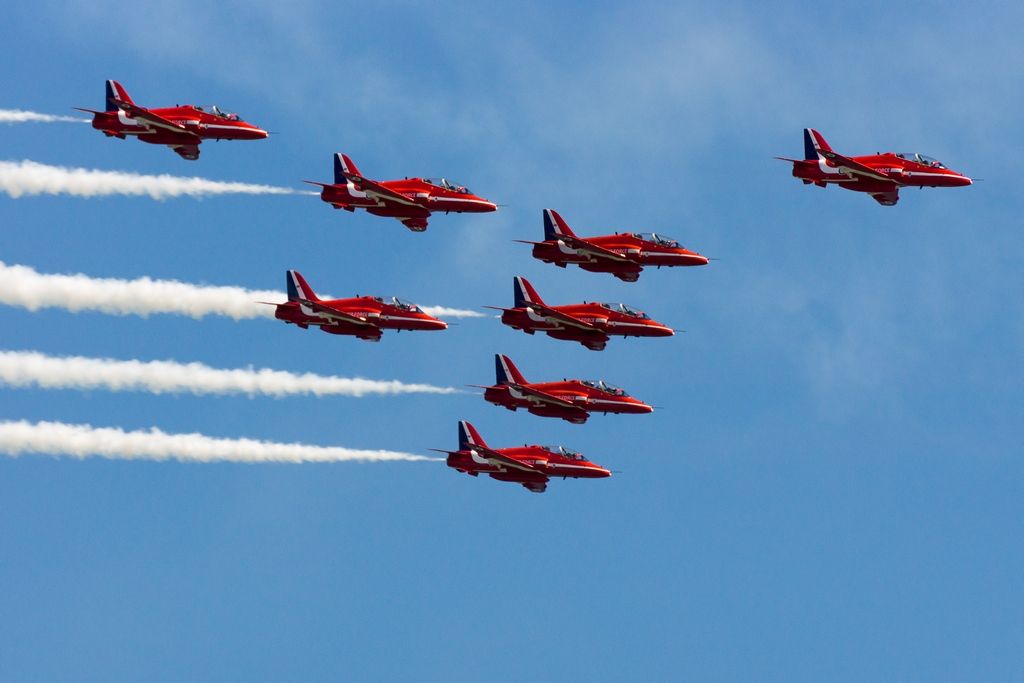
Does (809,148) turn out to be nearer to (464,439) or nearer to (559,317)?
(559,317)

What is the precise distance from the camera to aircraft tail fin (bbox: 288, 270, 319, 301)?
140250 mm

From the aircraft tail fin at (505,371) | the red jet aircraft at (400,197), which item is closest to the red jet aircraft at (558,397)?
the aircraft tail fin at (505,371)

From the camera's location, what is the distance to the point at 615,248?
151625 mm

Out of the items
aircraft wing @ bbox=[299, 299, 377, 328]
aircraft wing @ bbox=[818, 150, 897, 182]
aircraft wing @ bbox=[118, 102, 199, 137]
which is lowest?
aircraft wing @ bbox=[299, 299, 377, 328]

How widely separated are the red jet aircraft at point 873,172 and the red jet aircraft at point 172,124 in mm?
40634

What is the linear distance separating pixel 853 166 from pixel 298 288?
4262 cm

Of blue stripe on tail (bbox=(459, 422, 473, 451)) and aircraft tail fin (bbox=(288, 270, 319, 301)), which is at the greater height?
aircraft tail fin (bbox=(288, 270, 319, 301))

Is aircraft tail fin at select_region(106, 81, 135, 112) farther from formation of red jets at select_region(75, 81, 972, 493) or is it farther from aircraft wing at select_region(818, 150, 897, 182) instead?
aircraft wing at select_region(818, 150, 897, 182)

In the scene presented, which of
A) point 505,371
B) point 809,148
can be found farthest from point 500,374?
point 809,148

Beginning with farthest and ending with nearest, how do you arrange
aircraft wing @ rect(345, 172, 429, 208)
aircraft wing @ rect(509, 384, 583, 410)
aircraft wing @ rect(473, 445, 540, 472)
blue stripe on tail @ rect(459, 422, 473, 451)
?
blue stripe on tail @ rect(459, 422, 473, 451) < aircraft wing @ rect(473, 445, 540, 472) < aircraft wing @ rect(509, 384, 583, 410) < aircraft wing @ rect(345, 172, 429, 208)

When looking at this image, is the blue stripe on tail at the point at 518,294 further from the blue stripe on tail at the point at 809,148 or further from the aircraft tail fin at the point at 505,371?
the blue stripe on tail at the point at 809,148

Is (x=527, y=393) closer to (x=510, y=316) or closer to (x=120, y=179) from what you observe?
(x=510, y=316)

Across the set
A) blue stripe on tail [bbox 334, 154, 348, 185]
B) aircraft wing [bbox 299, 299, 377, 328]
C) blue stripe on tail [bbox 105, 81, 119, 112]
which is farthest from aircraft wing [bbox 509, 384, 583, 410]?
blue stripe on tail [bbox 105, 81, 119, 112]

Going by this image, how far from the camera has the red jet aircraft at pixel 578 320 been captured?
149500 millimetres
